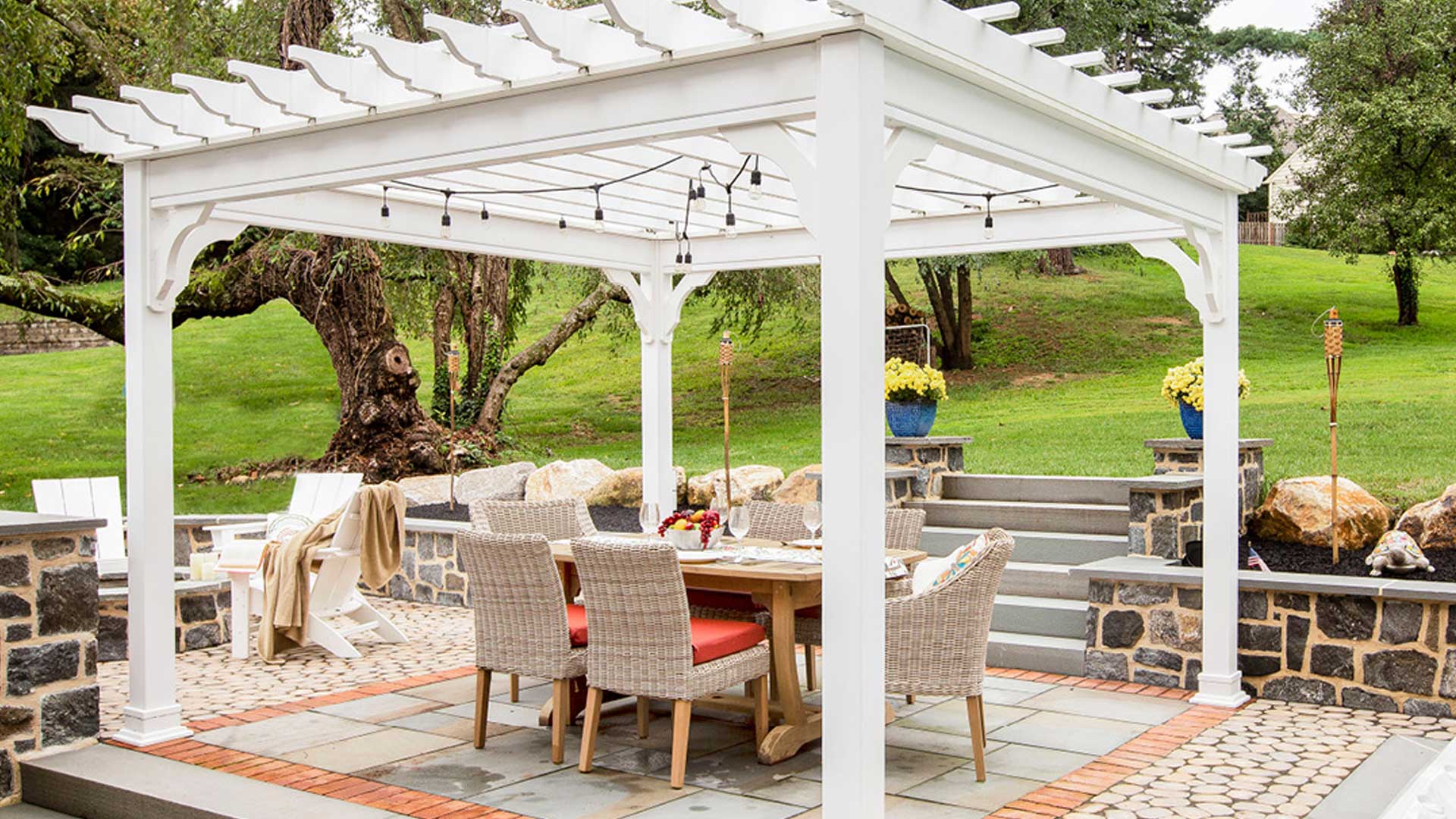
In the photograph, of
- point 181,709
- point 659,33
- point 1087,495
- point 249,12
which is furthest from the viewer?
point 249,12

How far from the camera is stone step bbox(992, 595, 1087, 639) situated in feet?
22.4

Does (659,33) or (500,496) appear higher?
(659,33)

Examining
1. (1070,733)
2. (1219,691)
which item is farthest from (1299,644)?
(1070,733)

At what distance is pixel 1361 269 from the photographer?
85.4 ft

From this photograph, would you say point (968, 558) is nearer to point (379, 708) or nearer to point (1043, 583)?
point (1043, 583)

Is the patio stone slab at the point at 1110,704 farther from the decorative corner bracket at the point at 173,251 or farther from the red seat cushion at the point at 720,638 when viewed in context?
the decorative corner bracket at the point at 173,251

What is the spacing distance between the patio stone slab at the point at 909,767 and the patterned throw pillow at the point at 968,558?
71 cm

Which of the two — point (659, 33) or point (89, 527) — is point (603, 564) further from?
point (89, 527)

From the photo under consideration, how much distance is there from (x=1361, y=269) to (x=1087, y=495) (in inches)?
822

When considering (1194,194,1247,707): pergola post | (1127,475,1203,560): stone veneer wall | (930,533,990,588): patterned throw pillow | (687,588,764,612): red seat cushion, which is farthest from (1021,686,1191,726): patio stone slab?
(1127,475,1203,560): stone veneer wall

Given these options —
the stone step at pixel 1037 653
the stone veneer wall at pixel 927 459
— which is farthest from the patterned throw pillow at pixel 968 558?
the stone veneer wall at pixel 927 459

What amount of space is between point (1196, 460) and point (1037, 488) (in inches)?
41.2

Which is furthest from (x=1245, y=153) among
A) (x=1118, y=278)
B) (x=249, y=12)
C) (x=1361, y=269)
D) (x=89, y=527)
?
(x=1361, y=269)

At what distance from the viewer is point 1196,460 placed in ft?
27.0
